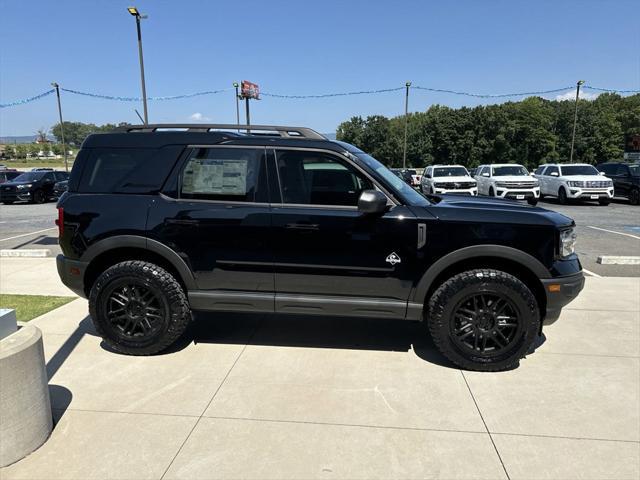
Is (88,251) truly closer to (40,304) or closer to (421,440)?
(40,304)

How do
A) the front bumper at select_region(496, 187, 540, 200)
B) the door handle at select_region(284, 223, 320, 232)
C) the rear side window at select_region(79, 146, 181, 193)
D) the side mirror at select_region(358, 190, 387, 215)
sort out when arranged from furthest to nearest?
the front bumper at select_region(496, 187, 540, 200), the rear side window at select_region(79, 146, 181, 193), the door handle at select_region(284, 223, 320, 232), the side mirror at select_region(358, 190, 387, 215)

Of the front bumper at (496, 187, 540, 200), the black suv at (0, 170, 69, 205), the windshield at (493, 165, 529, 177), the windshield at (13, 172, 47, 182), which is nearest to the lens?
the front bumper at (496, 187, 540, 200)

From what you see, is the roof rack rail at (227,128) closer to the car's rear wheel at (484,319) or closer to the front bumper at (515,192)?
the car's rear wheel at (484,319)

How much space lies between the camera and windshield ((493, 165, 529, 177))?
64.4 feet

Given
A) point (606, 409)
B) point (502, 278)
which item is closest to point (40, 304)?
point (502, 278)

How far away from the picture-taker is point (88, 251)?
4.02m

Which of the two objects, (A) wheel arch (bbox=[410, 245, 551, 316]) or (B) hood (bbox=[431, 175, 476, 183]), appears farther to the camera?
(B) hood (bbox=[431, 175, 476, 183])

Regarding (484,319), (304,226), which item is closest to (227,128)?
(304,226)

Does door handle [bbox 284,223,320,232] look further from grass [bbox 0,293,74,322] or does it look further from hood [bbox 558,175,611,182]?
hood [bbox 558,175,611,182]

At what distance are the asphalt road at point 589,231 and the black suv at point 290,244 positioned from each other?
175 inches

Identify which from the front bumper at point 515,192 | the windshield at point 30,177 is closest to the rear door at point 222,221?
the front bumper at point 515,192

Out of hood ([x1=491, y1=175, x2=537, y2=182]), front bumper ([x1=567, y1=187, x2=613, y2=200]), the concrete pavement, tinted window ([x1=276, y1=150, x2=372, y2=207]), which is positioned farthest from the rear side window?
front bumper ([x1=567, y1=187, x2=613, y2=200])

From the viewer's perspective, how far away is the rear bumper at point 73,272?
4074 mm

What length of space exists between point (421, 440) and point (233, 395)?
137cm
